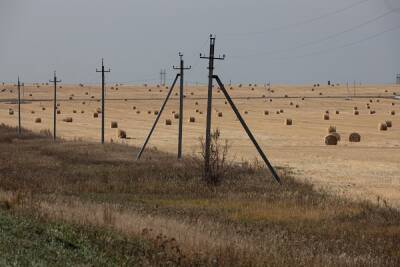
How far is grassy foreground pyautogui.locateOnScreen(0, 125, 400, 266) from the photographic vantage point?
1032 centimetres

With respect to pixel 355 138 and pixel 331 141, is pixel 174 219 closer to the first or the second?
pixel 331 141

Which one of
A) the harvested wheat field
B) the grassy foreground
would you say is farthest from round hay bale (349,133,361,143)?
the grassy foreground

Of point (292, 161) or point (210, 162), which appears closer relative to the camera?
point (210, 162)

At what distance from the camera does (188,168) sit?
88.8ft

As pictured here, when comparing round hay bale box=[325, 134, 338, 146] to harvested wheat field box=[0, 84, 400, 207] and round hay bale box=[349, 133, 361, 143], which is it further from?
round hay bale box=[349, 133, 361, 143]

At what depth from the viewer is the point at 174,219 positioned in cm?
1518

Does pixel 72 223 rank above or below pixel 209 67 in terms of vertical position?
below

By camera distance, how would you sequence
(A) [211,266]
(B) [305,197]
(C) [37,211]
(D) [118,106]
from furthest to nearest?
(D) [118,106] → (B) [305,197] → (C) [37,211] → (A) [211,266]

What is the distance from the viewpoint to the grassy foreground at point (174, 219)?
1032 cm

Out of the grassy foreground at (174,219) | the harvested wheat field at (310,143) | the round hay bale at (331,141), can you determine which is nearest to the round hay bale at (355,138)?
the harvested wheat field at (310,143)

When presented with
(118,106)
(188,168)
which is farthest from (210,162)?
(118,106)

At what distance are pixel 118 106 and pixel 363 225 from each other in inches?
3582

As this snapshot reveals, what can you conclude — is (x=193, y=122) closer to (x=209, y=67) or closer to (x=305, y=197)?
(x=209, y=67)

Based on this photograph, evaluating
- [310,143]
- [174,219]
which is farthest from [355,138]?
[174,219]
